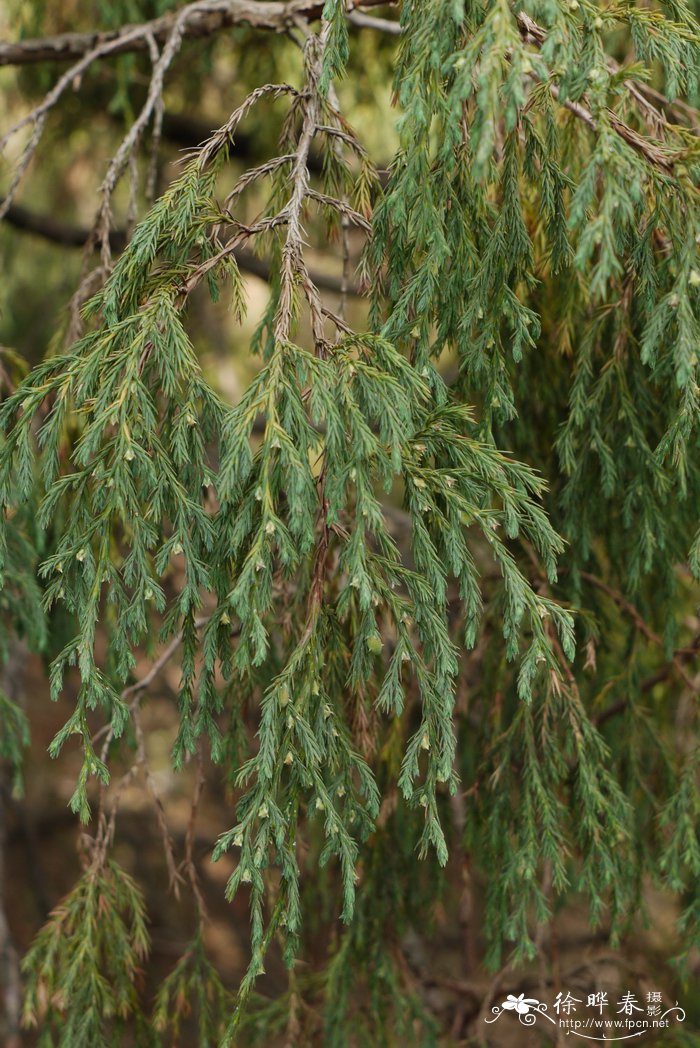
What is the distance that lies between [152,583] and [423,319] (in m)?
0.68

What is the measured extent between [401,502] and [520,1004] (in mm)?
1650

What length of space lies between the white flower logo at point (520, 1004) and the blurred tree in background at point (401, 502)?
70 millimetres

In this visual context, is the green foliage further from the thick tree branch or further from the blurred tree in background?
the thick tree branch

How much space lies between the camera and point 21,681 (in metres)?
3.51

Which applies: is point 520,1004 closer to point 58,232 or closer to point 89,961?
point 89,961

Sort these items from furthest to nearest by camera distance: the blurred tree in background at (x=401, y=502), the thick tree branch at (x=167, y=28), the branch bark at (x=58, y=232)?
1. the branch bark at (x=58, y=232)
2. the thick tree branch at (x=167, y=28)
3. the blurred tree in background at (x=401, y=502)

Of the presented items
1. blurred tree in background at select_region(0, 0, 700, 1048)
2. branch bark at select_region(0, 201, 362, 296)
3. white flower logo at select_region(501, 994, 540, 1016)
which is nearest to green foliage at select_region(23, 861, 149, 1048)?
blurred tree in background at select_region(0, 0, 700, 1048)

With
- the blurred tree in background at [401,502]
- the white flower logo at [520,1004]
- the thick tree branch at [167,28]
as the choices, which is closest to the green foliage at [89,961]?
the blurred tree in background at [401,502]

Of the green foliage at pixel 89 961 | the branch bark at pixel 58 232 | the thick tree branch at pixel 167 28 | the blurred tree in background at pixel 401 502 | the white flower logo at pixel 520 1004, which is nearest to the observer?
the blurred tree in background at pixel 401 502

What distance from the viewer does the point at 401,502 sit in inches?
73.0

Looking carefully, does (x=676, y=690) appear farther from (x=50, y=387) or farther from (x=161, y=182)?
(x=161, y=182)

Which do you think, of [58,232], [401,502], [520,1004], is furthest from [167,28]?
[520,1004]

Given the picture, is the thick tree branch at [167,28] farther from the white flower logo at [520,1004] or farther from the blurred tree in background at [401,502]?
the white flower logo at [520,1004]

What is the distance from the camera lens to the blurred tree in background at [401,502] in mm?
1436
